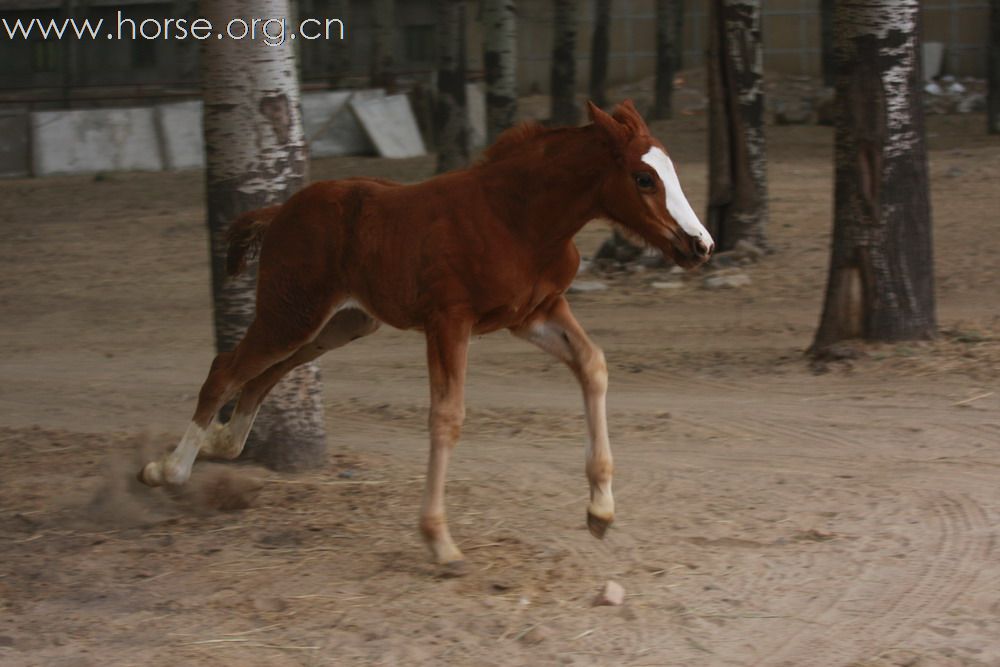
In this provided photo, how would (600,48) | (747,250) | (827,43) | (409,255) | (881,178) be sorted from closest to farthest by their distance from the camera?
(409,255) → (881,178) → (747,250) → (600,48) → (827,43)

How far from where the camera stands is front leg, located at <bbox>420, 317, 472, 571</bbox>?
5.68 m

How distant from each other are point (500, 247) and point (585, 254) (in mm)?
9623

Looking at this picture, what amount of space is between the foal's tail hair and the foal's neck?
146 centimetres

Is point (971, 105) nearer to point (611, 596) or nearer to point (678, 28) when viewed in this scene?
point (678, 28)

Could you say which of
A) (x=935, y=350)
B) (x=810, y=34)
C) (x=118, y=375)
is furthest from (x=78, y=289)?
(x=810, y=34)

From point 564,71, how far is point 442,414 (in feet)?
58.6

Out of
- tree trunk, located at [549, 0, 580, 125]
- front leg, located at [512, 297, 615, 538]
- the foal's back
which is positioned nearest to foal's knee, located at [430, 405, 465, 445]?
the foal's back

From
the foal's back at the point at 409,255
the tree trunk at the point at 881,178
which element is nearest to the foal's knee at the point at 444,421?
the foal's back at the point at 409,255

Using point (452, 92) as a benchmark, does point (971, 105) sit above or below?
below

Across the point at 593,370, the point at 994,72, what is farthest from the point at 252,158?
the point at 994,72

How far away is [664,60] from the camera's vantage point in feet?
92.9

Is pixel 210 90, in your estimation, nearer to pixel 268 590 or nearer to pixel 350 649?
pixel 268 590

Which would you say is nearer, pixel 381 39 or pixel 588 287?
pixel 588 287

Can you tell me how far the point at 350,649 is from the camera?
5.02 meters
